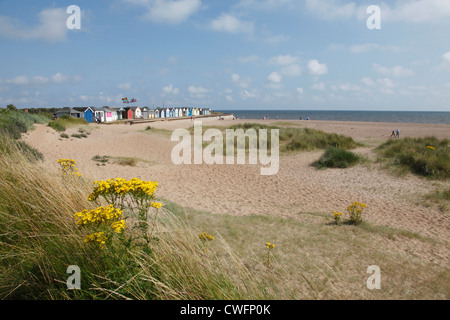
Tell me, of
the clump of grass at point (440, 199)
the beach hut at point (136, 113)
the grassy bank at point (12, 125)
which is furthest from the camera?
the beach hut at point (136, 113)

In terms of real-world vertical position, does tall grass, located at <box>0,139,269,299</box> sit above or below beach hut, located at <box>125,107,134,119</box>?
below

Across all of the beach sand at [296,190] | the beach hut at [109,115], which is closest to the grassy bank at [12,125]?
the beach sand at [296,190]

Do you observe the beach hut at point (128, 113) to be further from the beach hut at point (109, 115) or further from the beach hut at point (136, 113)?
the beach hut at point (109, 115)

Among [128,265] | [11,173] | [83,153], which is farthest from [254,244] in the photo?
[83,153]

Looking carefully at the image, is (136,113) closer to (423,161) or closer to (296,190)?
(296,190)

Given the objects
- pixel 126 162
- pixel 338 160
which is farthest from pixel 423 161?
pixel 126 162

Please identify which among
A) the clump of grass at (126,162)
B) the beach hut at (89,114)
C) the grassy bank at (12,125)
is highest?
the beach hut at (89,114)

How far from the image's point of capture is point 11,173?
13.7 feet

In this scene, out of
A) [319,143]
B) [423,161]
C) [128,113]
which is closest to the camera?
[423,161]

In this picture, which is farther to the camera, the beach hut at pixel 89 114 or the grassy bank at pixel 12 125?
the beach hut at pixel 89 114

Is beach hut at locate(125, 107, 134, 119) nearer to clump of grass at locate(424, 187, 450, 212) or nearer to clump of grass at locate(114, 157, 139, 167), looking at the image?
clump of grass at locate(114, 157, 139, 167)

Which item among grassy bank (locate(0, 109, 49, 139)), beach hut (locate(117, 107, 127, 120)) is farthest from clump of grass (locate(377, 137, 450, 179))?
beach hut (locate(117, 107, 127, 120))
